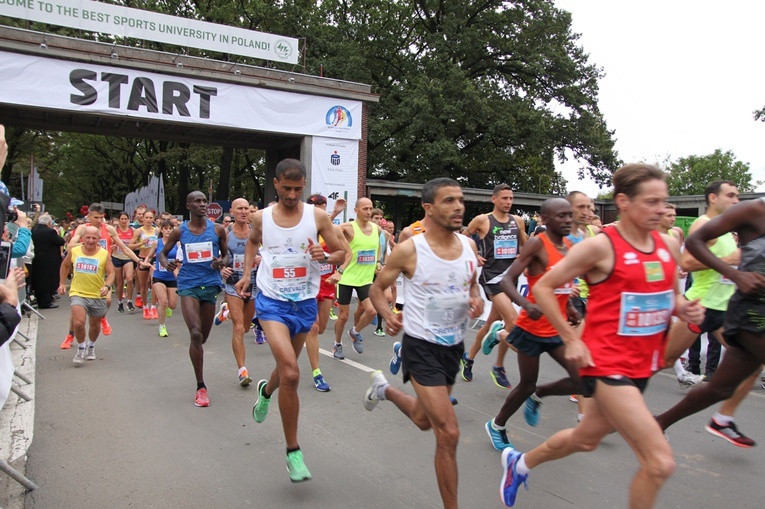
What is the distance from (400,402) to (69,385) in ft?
15.1

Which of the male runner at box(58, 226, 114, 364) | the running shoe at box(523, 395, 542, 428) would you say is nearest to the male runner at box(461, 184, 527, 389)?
the running shoe at box(523, 395, 542, 428)

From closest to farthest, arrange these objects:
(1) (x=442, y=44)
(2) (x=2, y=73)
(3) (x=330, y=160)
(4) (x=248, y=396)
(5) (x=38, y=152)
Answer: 1. (4) (x=248, y=396)
2. (2) (x=2, y=73)
3. (3) (x=330, y=160)
4. (1) (x=442, y=44)
5. (5) (x=38, y=152)

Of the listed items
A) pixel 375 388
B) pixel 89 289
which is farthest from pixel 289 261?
pixel 89 289

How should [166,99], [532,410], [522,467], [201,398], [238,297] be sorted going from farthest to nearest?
[166,99]
[238,297]
[201,398]
[532,410]
[522,467]

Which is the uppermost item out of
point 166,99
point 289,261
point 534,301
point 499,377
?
point 166,99

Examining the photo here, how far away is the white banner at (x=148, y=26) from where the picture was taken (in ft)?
63.3

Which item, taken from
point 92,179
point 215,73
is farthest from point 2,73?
point 92,179

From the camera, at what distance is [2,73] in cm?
1744

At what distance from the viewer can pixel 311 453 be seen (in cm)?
459

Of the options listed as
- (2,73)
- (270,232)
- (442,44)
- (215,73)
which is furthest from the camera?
(442,44)

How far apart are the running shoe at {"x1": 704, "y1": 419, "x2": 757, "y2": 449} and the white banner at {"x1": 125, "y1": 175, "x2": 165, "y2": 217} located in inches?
1136

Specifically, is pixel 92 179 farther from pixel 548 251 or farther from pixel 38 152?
pixel 548 251

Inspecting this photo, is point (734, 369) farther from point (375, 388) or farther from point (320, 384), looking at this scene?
point (320, 384)

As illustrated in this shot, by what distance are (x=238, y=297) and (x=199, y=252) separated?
671 millimetres
